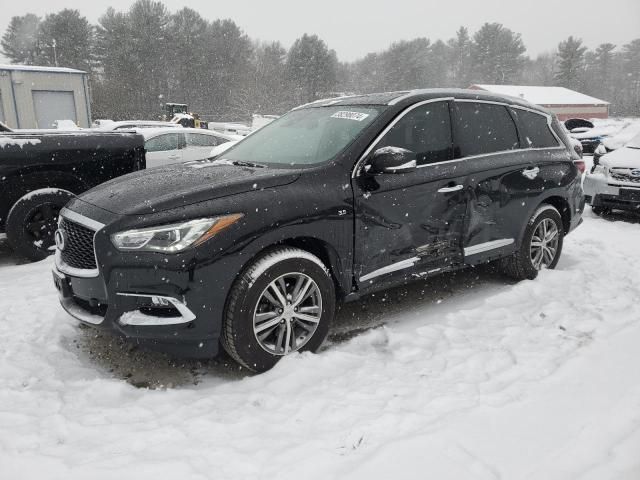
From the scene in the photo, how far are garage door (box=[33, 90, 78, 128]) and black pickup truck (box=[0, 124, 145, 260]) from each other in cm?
2329

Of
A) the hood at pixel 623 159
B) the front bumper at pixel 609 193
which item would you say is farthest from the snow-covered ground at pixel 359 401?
the hood at pixel 623 159

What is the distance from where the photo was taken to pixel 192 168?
Result: 3.79 m

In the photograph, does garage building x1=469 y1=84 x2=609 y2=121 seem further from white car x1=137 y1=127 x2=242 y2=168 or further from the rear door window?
the rear door window

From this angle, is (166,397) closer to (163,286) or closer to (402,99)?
(163,286)

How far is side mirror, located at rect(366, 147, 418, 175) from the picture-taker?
3.47 meters

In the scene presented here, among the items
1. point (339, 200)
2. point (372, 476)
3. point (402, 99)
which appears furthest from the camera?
point (402, 99)

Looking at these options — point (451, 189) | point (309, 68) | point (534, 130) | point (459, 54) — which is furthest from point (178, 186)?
point (459, 54)

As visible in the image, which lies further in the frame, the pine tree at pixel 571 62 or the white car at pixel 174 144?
the pine tree at pixel 571 62

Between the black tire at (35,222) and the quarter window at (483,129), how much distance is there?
166 inches

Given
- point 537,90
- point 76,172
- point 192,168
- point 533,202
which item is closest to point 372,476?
point 192,168

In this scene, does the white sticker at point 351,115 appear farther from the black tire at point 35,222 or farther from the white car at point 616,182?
the white car at point 616,182

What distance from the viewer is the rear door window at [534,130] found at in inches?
193

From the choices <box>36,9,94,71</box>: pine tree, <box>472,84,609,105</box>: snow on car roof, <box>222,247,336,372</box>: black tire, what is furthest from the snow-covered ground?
<box>36,9,94,71</box>: pine tree

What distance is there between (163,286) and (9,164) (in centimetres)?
367
